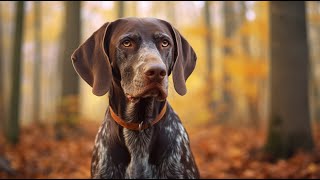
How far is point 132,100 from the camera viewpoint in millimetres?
3812

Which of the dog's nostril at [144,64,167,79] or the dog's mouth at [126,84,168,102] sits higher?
the dog's nostril at [144,64,167,79]

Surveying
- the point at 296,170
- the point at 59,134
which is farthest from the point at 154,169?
the point at 59,134

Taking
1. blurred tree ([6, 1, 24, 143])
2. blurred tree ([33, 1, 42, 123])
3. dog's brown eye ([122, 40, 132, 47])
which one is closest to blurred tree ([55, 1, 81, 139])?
blurred tree ([6, 1, 24, 143])

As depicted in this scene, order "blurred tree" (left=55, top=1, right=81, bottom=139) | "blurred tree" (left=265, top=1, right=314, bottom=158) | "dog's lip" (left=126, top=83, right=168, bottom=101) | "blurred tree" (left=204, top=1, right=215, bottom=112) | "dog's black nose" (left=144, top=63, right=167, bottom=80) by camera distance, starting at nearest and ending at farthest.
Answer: "dog's black nose" (left=144, top=63, right=167, bottom=80) < "dog's lip" (left=126, top=83, right=168, bottom=101) < "blurred tree" (left=265, top=1, right=314, bottom=158) < "blurred tree" (left=55, top=1, right=81, bottom=139) < "blurred tree" (left=204, top=1, right=215, bottom=112)

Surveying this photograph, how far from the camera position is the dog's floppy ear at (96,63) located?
384 centimetres

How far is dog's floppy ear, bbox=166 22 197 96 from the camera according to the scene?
13.0 ft

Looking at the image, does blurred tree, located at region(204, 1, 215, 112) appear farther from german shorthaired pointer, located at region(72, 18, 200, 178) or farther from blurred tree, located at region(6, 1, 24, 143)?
german shorthaired pointer, located at region(72, 18, 200, 178)

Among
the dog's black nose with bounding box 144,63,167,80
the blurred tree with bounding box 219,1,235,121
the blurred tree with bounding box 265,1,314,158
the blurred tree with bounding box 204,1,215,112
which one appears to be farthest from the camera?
the blurred tree with bounding box 204,1,215,112

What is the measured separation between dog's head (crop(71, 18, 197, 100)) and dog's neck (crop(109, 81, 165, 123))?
161 millimetres

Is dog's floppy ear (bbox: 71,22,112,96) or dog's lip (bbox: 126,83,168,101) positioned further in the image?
dog's floppy ear (bbox: 71,22,112,96)

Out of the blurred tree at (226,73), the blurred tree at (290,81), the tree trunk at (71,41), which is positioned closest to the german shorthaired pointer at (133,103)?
the blurred tree at (290,81)

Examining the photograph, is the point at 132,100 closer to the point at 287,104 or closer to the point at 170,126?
the point at 170,126

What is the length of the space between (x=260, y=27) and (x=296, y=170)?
795 centimetres

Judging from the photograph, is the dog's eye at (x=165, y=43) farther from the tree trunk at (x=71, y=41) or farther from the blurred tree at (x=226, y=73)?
the blurred tree at (x=226, y=73)
